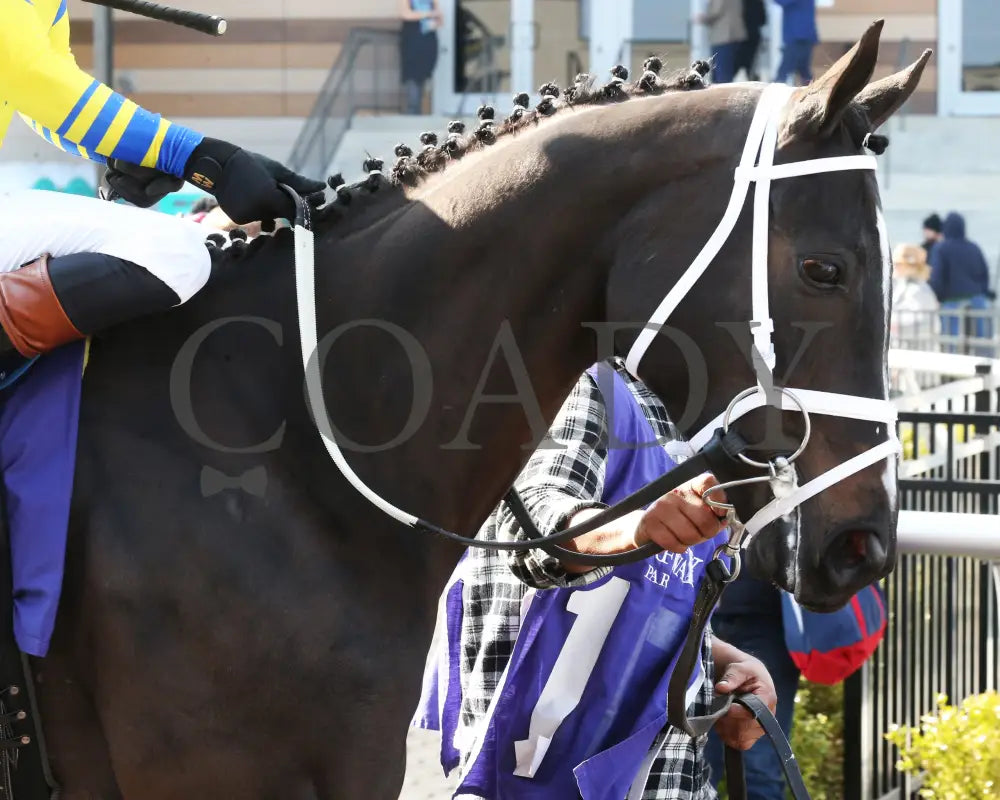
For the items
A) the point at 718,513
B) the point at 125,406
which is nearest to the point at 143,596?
the point at 125,406

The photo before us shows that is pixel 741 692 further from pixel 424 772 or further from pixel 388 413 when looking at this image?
pixel 424 772

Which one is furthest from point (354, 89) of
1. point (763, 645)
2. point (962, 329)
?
point (763, 645)

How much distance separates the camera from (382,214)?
8.00ft

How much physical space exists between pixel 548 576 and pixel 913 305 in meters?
8.83

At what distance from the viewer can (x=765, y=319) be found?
2.10 meters

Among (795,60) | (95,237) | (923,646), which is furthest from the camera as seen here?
(795,60)

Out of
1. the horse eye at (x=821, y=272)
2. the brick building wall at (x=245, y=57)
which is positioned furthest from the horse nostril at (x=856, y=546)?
the brick building wall at (x=245, y=57)

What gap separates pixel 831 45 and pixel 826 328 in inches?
522

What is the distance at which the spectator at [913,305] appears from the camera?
9.93m

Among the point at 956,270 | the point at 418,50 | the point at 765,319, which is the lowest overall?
the point at 765,319
